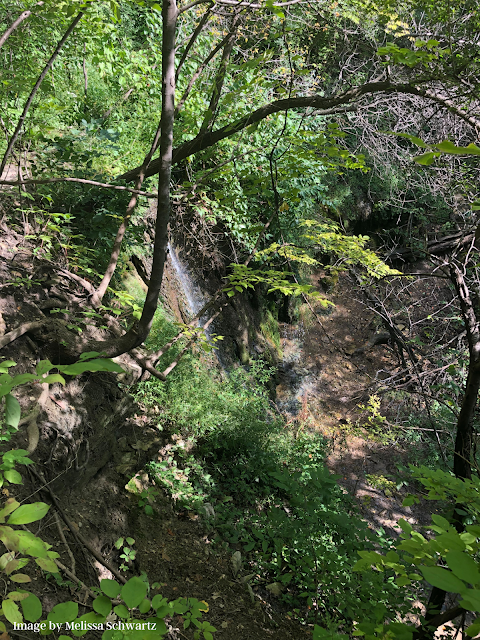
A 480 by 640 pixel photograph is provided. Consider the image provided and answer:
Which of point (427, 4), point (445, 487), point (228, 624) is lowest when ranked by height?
point (228, 624)

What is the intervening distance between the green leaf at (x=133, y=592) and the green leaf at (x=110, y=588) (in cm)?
1

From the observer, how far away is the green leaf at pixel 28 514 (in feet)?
2.52

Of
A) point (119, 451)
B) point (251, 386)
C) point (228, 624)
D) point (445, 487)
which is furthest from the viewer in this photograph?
point (251, 386)

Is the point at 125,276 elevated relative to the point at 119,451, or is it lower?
elevated

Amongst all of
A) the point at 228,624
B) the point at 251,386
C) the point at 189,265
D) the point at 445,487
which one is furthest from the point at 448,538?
the point at 189,265

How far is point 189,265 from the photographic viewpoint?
6711mm

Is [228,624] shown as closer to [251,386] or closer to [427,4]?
[251,386]

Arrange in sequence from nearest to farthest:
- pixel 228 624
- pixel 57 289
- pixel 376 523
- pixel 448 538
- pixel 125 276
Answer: pixel 448 538 → pixel 228 624 → pixel 57 289 → pixel 125 276 → pixel 376 523

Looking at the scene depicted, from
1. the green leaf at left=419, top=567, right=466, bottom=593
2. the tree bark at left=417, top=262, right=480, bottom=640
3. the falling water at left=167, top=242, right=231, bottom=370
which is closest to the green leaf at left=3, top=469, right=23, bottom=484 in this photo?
the green leaf at left=419, top=567, right=466, bottom=593

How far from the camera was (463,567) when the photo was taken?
0.67 metres

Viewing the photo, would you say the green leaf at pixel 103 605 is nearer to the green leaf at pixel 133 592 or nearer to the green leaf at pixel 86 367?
the green leaf at pixel 133 592

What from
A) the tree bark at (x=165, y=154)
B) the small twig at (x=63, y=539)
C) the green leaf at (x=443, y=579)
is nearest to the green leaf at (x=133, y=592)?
the green leaf at (x=443, y=579)

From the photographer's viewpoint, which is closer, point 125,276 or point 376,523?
point 125,276

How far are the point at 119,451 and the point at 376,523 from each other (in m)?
4.33
